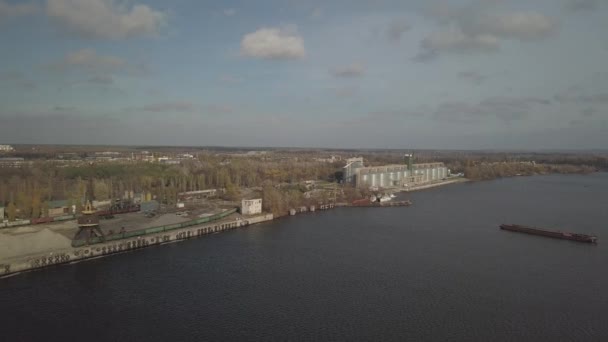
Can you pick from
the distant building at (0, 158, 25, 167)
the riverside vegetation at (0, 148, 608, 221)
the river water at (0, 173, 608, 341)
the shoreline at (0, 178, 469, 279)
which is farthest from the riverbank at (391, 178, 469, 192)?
the distant building at (0, 158, 25, 167)

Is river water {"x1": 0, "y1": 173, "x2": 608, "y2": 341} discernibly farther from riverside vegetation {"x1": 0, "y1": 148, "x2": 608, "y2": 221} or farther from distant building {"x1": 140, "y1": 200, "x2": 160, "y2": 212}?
riverside vegetation {"x1": 0, "y1": 148, "x2": 608, "y2": 221}

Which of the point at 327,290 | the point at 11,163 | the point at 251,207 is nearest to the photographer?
the point at 327,290

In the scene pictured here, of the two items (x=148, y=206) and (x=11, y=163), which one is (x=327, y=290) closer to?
(x=148, y=206)

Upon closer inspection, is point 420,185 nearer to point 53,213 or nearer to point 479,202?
point 479,202

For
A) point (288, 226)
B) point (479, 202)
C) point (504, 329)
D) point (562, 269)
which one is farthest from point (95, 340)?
point (479, 202)

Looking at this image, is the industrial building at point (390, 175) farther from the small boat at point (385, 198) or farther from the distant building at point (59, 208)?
the distant building at point (59, 208)

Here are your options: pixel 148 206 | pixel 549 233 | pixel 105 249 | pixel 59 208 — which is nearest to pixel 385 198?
pixel 549 233
